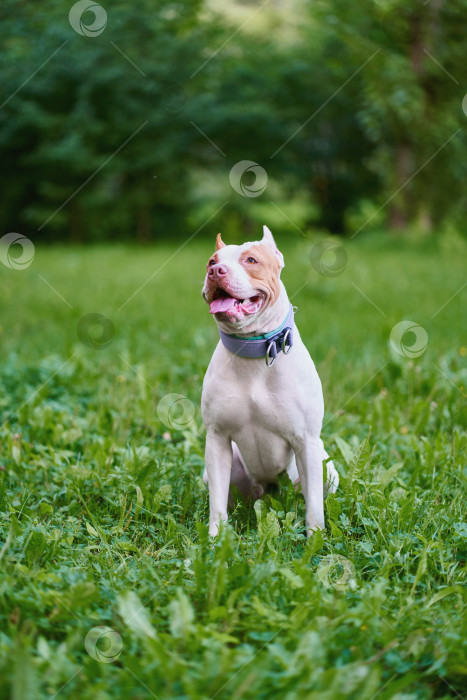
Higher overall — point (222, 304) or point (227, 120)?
point (227, 120)

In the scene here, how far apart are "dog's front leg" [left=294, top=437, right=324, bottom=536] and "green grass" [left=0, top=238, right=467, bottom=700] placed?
84 mm

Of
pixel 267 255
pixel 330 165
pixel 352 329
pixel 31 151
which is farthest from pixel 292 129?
pixel 267 255

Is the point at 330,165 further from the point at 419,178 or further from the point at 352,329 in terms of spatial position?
the point at 352,329

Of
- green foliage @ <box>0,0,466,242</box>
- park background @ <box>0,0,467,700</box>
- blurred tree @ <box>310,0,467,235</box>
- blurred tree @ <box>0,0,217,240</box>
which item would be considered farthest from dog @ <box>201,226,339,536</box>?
blurred tree @ <box>0,0,217,240</box>

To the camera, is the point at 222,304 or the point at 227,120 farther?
the point at 227,120

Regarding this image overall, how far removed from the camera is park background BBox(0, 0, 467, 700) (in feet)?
6.66

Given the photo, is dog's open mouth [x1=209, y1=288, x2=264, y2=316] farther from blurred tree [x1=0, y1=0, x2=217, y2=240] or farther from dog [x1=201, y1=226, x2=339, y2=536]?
blurred tree [x1=0, y1=0, x2=217, y2=240]

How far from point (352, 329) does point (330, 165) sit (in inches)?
662

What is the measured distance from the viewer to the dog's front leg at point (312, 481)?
109 inches

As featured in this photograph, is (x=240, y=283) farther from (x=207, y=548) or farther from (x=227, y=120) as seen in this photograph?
(x=227, y=120)

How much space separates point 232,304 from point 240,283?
0.26 ft

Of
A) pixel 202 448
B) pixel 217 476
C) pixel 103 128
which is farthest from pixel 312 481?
pixel 103 128

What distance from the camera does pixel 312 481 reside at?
109 inches

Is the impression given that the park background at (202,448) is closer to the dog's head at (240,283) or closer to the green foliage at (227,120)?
the green foliage at (227,120)
